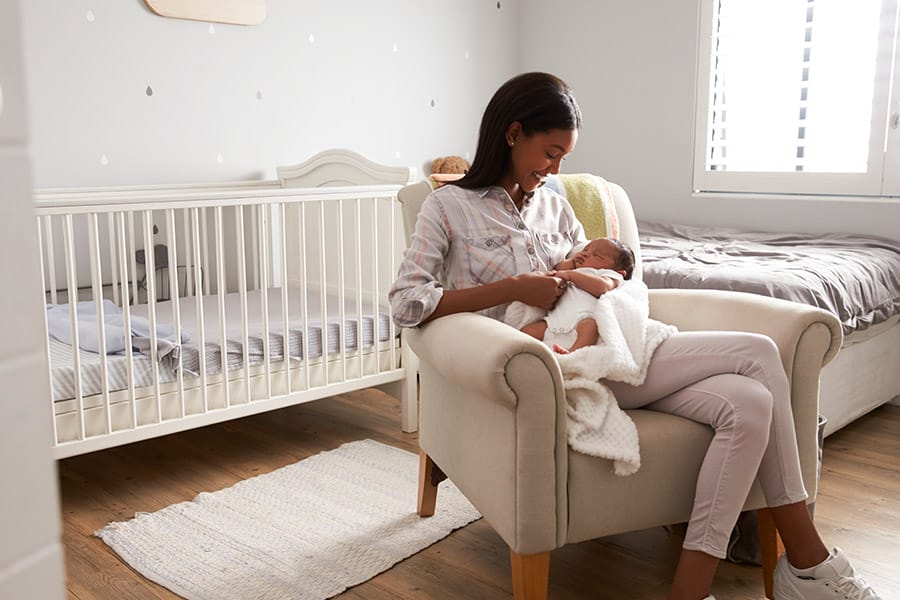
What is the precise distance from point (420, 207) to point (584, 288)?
448 millimetres

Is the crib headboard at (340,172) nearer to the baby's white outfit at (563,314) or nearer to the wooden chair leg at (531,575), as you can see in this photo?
the baby's white outfit at (563,314)

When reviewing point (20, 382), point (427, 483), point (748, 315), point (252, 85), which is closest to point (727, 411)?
point (748, 315)

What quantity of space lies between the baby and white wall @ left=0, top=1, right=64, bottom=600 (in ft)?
3.92

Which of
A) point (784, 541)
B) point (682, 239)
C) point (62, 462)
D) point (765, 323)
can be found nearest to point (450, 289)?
point (765, 323)

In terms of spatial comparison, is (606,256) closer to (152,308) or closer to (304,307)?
(304,307)

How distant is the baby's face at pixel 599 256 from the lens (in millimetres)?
1737

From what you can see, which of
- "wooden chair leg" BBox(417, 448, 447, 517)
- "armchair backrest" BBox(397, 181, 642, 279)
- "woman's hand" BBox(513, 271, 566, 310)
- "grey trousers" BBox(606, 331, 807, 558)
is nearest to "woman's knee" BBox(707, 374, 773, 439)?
"grey trousers" BBox(606, 331, 807, 558)

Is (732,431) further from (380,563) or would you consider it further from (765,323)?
(380,563)

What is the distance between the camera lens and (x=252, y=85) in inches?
122

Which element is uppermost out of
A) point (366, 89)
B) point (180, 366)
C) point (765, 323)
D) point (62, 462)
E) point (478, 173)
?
point (366, 89)

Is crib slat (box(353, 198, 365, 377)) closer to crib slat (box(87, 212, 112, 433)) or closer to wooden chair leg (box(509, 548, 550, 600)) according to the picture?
crib slat (box(87, 212, 112, 433))

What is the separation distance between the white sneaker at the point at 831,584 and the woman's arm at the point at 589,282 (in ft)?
1.98

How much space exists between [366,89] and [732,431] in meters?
2.44

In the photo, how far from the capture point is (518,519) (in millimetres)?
Answer: 1420
